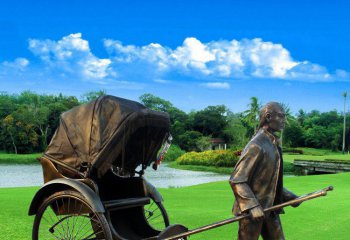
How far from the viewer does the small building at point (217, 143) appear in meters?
53.5

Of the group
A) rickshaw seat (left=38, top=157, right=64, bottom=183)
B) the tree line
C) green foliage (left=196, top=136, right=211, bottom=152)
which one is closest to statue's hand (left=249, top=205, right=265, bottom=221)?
rickshaw seat (left=38, top=157, right=64, bottom=183)

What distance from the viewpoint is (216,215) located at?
9.45 metres

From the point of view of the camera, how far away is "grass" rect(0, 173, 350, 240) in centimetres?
767

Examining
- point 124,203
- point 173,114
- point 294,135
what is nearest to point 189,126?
point 173,114

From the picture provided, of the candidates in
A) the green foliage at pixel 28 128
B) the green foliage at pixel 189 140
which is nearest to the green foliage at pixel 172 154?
the green foliage at pixel 189 140

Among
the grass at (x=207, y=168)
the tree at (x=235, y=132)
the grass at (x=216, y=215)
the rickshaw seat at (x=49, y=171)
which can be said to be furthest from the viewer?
the tree at (x=235, y=132)

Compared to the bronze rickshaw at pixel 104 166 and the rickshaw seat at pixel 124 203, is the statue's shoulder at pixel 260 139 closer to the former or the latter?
the bronze rickshaw at pixel 104 166

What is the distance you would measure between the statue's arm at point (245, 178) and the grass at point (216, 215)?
358 centimetres

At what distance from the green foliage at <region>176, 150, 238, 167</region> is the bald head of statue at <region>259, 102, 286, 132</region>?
3106 centimetres

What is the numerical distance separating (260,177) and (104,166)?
81.7 inches

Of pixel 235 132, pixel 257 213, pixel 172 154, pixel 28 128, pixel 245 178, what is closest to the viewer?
pixel 257 213

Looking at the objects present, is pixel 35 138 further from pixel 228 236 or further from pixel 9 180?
pixel 228 236

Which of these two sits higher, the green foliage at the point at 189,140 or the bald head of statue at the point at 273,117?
A: the bald head of statue at the point at 273,117

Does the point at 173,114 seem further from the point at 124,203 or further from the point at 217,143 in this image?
the point at 124,203
